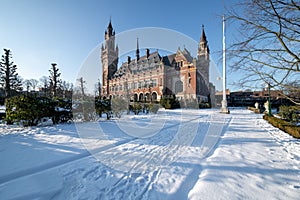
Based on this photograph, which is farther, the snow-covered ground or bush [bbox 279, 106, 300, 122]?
bush [bbox 279, 106, 300, 122]

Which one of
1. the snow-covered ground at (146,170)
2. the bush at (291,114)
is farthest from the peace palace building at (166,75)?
the snow-covered ground at (146,170)

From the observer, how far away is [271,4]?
313 centimetres

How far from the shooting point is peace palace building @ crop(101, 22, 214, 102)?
3212cm

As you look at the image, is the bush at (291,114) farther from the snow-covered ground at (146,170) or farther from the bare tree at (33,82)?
the bare tree at (33,82)

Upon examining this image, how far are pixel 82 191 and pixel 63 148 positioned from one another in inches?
91.9

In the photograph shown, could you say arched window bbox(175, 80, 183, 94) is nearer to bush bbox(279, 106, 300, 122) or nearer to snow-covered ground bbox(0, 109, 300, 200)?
bush bbox(279, 106, 300, 122)

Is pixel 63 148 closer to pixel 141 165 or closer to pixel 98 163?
pixel 98 163

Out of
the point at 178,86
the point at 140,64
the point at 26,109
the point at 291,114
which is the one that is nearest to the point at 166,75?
the point at 178,86

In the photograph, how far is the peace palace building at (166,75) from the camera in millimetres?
32125

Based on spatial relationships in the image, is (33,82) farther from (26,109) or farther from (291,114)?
(291,114)

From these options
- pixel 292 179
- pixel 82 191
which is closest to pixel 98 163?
pixel 82 191

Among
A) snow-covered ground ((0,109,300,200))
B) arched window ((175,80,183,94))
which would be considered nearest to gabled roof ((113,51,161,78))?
arched window ((175,80,183,94))

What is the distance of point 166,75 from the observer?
113 ft

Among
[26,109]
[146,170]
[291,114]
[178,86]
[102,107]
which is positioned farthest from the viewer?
[178,86]
